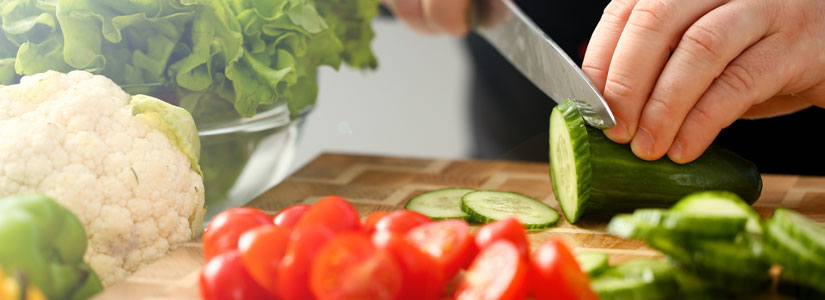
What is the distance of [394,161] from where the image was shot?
1919mm

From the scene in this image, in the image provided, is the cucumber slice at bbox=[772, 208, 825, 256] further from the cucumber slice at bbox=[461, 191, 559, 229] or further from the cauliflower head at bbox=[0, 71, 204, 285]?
the cauliflower head at bbox=[0, 71, 204, 285]

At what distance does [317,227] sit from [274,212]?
0.63m

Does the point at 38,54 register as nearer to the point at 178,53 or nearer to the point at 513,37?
the point at 178,53

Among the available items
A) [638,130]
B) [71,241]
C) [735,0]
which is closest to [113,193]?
[71,241]

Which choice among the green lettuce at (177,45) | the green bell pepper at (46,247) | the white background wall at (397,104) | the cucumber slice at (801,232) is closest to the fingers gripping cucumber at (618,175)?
the cucumber slice at (801,232)

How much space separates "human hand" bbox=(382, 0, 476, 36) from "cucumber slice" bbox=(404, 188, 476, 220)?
600 millimetres

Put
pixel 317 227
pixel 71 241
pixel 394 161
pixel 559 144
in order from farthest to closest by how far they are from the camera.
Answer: pixel 394 161 < pixel 559 144 < pixel 71 241 < pixel 317 227

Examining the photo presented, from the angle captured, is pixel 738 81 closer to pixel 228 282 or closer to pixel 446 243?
pixel 446 243

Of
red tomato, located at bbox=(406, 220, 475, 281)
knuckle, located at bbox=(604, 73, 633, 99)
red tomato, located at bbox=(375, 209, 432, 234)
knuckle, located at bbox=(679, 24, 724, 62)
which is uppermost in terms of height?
knuckle, located at bbox=(679, 24, 724, 62)

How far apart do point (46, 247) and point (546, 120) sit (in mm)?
1642

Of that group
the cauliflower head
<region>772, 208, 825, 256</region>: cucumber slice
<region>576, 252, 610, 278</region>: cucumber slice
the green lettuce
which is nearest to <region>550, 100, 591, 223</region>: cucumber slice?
<region>576, 252, 610, 278</region>: cucumber slice

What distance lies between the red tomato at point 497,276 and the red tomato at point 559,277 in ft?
0.07

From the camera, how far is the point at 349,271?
85 cm

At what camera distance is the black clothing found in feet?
6.68
